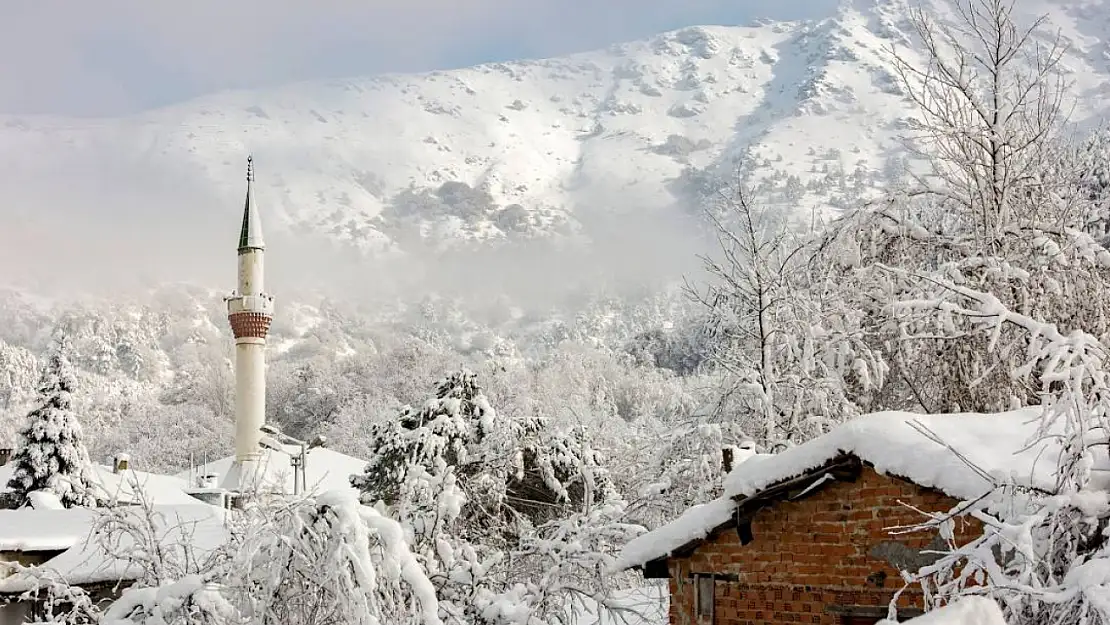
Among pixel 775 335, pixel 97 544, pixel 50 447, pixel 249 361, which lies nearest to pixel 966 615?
pixel 775 335

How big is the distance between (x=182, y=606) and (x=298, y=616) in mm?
857

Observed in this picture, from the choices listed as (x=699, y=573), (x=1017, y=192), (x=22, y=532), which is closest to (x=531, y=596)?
(x=699, y=573)

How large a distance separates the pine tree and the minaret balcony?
42.0 ft

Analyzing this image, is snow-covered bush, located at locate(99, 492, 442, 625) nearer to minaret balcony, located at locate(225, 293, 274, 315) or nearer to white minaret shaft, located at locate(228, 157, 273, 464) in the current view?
white minaret shaft, located at locate(228, 157, 273, 464)

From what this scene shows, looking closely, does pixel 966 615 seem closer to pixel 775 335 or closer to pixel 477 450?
pixel 775 335

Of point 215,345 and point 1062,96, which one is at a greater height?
point 215,345

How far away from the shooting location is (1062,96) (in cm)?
1470

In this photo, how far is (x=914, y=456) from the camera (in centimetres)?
761

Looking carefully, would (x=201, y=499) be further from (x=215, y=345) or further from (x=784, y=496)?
(x=215, y=345)

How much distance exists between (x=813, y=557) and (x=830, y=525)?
1.02ft

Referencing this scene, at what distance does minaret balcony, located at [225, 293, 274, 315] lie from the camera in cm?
5075

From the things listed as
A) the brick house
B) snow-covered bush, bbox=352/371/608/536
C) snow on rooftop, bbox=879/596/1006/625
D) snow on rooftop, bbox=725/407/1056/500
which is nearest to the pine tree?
snow-covered bush, bbox=352/371/608/536

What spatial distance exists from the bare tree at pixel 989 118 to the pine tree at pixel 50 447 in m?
30.7

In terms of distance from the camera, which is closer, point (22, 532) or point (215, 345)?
point (22, 532)
